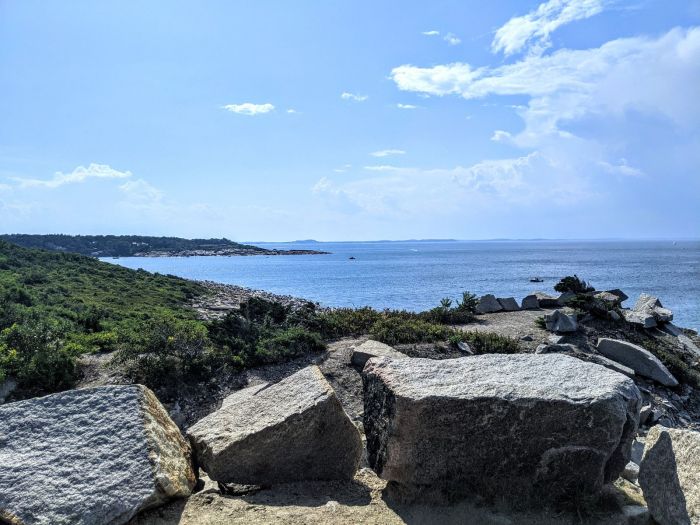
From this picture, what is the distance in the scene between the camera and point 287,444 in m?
5.82

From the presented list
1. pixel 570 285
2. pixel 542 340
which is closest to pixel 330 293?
pixel 570 285

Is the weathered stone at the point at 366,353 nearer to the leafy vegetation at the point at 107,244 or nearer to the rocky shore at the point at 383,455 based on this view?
the rocky shore at the point at 383,455

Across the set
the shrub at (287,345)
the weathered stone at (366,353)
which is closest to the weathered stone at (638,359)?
the weathered stone at (366,353)

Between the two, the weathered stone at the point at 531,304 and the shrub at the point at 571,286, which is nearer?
the weathered stone at the point at 531,304

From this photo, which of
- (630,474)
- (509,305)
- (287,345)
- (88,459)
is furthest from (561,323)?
(88,459)

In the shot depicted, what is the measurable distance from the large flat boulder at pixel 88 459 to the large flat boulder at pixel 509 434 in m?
2.37

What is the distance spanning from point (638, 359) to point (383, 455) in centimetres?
1091

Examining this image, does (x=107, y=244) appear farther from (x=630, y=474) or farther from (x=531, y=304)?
(x=630, y=474)

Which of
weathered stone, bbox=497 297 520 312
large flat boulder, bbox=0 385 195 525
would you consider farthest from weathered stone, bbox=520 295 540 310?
large flat boulder, bbox=0 385 195 525

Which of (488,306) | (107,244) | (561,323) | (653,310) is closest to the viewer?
(561,323)

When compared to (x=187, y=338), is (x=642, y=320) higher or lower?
lower

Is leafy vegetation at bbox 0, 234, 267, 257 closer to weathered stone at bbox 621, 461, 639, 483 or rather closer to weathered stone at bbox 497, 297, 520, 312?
weathered stone at bbox 497, 297, 520, 312

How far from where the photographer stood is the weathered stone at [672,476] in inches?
185

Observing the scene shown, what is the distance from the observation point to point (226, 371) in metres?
11.5
